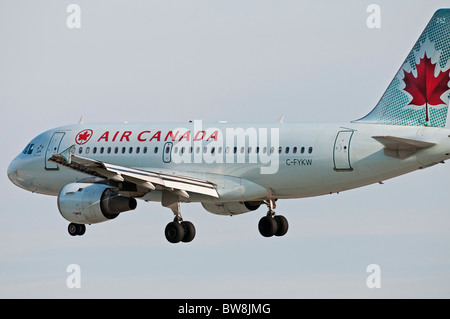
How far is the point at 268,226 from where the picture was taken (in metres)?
53.1

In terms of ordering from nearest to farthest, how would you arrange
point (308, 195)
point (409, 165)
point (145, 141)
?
point (409, 165), point (308, 195), point (145, 141)

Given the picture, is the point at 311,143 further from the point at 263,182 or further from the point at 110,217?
the point at 110,217

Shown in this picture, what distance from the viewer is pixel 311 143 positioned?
161 feet

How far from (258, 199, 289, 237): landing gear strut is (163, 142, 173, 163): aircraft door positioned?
15.3ft

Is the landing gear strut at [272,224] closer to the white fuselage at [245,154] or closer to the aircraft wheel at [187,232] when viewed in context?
the white fuselage at [245,154]

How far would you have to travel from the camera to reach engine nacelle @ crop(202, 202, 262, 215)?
53906 mm

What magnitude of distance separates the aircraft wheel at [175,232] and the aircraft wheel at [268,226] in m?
3.81

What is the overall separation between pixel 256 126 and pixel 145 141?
17.1 ft

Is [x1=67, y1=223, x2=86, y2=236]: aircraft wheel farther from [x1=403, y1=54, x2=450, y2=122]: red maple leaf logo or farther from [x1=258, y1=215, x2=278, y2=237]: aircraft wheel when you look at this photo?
[x1=403, y1=54, x2=450, y2=122]: red maple leaf logo

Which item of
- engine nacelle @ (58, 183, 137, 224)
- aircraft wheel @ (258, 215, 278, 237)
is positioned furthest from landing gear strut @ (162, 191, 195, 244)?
aircraft wheel @ (258, 215, 278, 237)

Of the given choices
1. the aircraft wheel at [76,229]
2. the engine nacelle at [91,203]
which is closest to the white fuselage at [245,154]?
the engine nacelle at [91,203]

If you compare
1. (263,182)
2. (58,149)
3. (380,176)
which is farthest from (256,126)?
(58,149)

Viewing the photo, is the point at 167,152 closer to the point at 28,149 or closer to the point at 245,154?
the point at 245,154

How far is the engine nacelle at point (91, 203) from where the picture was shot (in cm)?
5042
